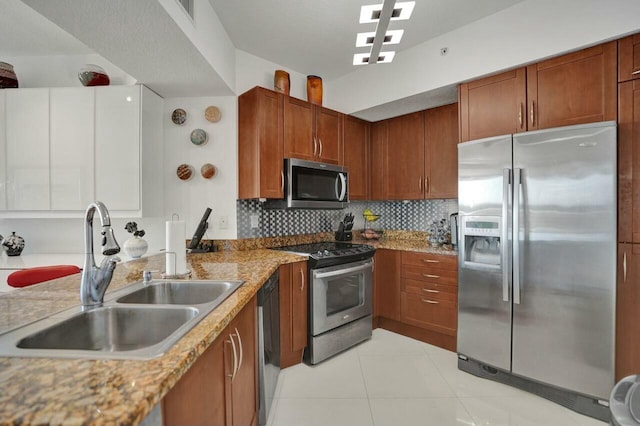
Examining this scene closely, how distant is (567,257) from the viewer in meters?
1.88

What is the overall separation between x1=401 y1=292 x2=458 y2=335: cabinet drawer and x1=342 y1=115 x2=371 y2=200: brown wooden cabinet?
125 centimetres

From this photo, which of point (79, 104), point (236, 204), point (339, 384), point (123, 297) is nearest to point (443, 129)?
point (236, 204)

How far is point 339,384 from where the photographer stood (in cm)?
217

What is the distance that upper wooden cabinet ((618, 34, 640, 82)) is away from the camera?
1756 millimetres

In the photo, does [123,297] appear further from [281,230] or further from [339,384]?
[281,230]

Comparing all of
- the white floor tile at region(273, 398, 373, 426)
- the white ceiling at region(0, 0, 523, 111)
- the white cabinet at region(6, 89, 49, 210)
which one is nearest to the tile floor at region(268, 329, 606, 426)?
the white floor tile at region(273, 398, 373, 426)

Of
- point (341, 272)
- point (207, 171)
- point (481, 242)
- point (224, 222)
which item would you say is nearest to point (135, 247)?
point (224, 222)

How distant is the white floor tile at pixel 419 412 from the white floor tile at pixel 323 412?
0.26 feet

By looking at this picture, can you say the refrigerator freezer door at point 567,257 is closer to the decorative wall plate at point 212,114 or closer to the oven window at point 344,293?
the oven window at point 344,293

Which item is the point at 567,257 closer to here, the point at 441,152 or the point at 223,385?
the point at 441,152

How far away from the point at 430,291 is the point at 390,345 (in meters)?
0.64

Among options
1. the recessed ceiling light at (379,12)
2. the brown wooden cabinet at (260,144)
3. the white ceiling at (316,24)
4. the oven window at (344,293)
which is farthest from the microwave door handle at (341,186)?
the recessed ceiling light at (379,12)

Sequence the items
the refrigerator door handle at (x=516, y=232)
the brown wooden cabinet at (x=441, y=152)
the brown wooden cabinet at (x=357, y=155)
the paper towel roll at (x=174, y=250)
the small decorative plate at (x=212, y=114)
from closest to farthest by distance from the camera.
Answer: the paper towel roll at (x=174, y=250), the refrigerator door handle at (x=516, y=232), the small decorative plate at (x=212, y=114), the brown wooden cabinet at (x=441, y=152), the brown wooden cabinet at (x=357, y=155)

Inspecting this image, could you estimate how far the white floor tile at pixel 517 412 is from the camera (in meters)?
1.77
